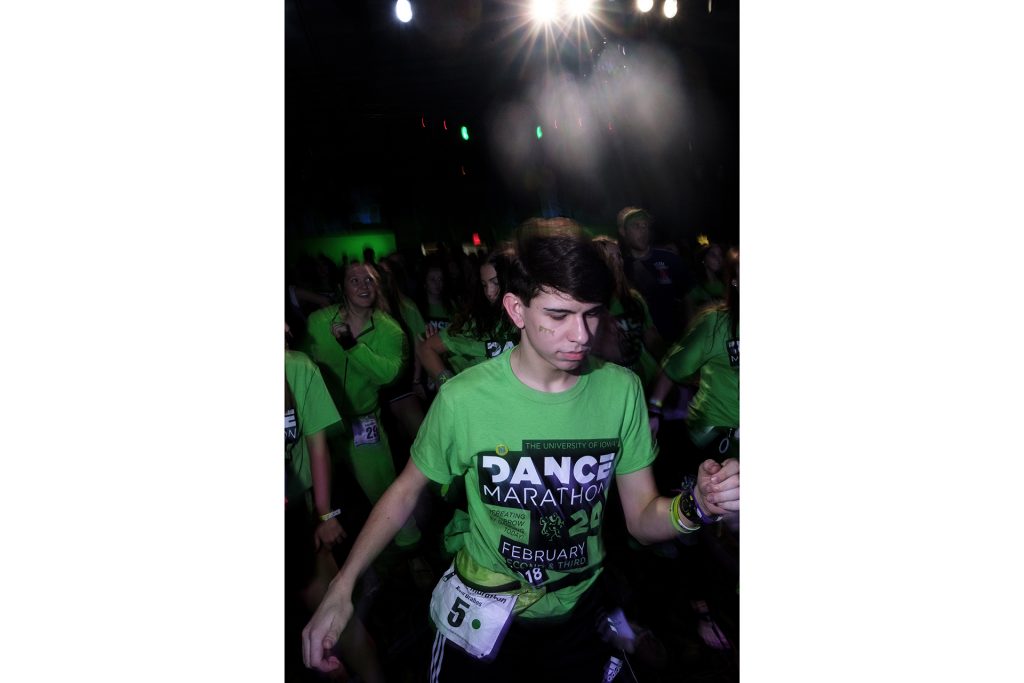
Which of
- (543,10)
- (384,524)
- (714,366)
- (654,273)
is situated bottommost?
(384,524)

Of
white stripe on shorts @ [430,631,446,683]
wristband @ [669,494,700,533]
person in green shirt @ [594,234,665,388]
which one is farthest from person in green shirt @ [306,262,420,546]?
wristband @ [669,494,700,533]

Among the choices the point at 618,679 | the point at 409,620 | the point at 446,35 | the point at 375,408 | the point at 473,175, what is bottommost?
the point at 618,679

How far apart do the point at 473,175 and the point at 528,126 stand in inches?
6.4

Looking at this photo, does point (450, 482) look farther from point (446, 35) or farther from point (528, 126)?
point (446, 35)

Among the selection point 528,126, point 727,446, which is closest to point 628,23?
point 528,126

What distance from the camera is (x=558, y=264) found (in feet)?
5.69

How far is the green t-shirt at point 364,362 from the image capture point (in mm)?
1887

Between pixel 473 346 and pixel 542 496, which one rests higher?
pixel 473 346

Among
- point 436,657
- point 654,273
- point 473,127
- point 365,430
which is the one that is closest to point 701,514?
point 654,273

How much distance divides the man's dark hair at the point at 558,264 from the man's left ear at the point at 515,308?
1 cm

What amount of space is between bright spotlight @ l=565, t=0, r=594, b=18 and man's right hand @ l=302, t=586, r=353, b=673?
4.50 ft

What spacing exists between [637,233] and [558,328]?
11.7 inches

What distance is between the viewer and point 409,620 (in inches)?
72.7

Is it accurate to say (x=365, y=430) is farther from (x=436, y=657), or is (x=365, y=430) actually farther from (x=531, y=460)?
(x=436, y=657)
